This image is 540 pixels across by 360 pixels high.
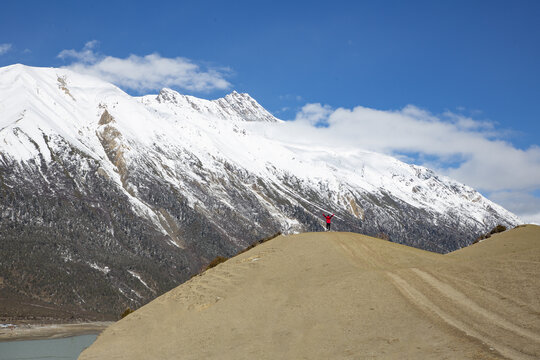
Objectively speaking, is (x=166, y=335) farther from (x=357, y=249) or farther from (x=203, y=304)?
(x=357, y=249)

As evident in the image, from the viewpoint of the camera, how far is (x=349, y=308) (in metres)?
23.9

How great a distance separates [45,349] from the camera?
120 metres

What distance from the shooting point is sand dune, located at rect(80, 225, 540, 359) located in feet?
63.8

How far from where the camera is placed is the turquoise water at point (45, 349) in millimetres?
104188

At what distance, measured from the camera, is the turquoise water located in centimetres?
10419

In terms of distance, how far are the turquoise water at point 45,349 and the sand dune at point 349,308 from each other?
80772 millimetres

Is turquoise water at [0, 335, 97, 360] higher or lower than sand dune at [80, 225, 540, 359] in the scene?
lower

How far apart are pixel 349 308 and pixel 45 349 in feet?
379

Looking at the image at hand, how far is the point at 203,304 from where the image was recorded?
Answer: 31.1 meters

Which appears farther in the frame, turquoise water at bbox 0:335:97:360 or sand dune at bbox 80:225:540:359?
turquoise water at bbox 0:335:97:360

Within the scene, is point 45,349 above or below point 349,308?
below

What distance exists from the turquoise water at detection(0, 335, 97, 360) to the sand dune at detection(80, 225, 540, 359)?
80.8 meters

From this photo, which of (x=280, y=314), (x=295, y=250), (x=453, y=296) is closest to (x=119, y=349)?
(x=280, y=314)

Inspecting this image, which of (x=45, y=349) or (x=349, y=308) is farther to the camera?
(x=45, y=349)
